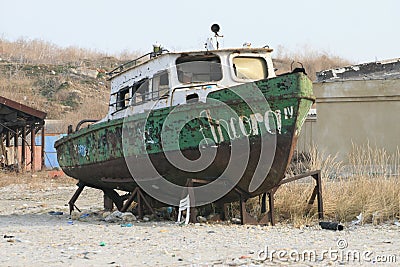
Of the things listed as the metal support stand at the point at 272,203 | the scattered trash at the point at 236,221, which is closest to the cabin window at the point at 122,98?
the scattered trash at the point at 236,221

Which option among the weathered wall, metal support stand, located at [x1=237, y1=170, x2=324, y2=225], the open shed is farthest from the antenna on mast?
the open shed

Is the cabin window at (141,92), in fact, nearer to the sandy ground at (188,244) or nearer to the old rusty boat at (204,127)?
the old rusty boat at (204,127)

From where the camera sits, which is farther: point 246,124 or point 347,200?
point 347,200

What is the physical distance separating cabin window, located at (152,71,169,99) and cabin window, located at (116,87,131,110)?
1051 millimetres

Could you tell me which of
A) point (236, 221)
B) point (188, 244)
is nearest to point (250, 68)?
point (236, 221)

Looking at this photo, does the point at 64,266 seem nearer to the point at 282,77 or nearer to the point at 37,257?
the point at 37,257

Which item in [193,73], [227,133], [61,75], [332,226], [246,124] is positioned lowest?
[332,226]

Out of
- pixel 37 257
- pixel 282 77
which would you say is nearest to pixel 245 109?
pixel 282 77

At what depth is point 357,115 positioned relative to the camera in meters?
18.1

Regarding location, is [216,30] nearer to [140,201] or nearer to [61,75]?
[140,201]

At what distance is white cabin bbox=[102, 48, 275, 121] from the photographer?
8867 millimetres

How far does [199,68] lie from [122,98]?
2.10 m

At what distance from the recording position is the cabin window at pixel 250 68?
936 cm

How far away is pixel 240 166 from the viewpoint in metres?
8.33
